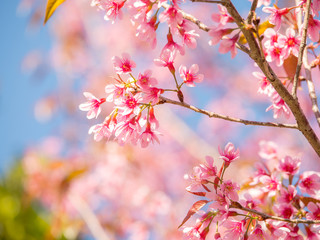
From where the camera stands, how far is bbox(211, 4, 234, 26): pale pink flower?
1.93ft

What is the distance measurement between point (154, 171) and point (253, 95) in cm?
135

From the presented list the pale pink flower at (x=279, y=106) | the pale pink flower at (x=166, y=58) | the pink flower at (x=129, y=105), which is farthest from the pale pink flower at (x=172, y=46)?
the pale pink flower at (x=279, y=106)

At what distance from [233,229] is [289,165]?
0.21 m

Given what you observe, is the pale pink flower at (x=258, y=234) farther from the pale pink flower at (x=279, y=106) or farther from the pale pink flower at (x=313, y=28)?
the pale pink flower at (x=313, y=28)

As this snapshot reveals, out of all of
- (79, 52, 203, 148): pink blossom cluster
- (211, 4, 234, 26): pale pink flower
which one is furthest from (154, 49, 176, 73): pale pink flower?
(211, 4, 234, 26): pale pink flower

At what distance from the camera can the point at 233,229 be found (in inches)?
26.5

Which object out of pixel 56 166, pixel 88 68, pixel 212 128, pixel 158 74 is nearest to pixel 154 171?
pixel 212 128

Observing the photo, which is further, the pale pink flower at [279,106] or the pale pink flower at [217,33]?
the pale pink flower at [279,106]

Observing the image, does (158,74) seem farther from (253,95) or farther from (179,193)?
(179,193)

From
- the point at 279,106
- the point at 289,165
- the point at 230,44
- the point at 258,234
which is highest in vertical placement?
the point at 230,44

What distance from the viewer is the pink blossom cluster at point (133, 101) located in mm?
644

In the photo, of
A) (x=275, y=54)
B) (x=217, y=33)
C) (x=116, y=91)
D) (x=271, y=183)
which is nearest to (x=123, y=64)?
(x=116, y=91)

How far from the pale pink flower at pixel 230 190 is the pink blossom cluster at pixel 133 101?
0.54 feet

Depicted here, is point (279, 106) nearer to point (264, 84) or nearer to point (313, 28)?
point (264, 84)
